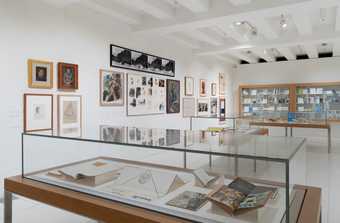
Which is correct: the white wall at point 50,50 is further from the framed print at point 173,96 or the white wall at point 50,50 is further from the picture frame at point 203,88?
the picture frame at point 203,88

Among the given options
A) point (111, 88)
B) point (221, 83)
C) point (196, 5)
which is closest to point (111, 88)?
point (111, 88)

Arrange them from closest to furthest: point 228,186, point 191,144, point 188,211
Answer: point 188,211, point 228,186, point 191,144

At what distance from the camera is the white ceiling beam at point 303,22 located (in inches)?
184

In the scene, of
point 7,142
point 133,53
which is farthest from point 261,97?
point 7,142

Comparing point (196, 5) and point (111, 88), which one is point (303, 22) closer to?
point (196, 5)

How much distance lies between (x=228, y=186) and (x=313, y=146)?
281 inches

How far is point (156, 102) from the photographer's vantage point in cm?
600

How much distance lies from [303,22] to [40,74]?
4.72m

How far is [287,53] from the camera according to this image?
27.3ft

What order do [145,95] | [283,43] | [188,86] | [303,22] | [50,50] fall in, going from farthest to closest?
[188,86] < [283,43] < [145,95] < [303,22] < [50,50]

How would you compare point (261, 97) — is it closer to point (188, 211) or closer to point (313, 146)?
point (313, 146)

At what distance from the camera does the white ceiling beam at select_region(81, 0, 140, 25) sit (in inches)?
165

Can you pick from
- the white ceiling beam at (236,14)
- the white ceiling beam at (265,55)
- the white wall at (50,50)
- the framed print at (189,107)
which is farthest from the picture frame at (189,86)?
the white ceiling beam at (265,55)

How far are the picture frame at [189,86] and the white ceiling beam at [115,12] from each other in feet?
8.15
